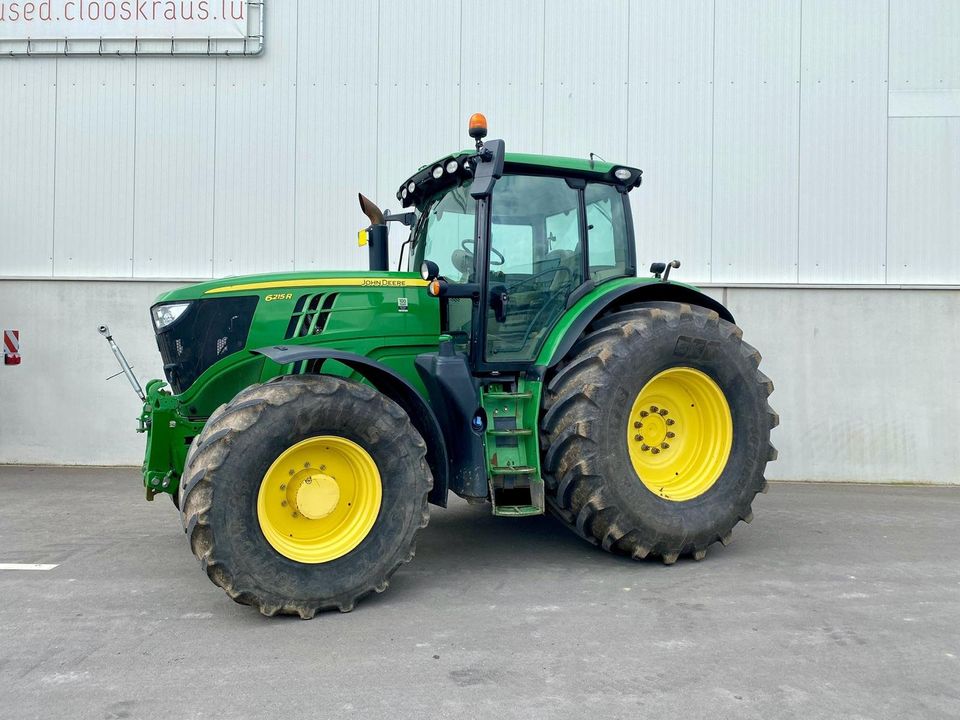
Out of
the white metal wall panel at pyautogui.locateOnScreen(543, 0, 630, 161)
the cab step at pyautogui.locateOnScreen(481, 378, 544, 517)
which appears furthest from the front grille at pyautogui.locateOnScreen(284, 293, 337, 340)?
the white metal wall panel at pyautogui.locateOnScreen(543, 0, 630, 161)

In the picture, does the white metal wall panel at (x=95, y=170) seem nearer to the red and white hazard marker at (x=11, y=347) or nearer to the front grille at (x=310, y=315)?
the red and white hazard marker at (x=11, y=347)

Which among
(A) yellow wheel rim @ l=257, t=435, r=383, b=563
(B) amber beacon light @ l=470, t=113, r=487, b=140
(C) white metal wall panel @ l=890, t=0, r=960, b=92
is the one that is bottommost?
(A) yellow wheel rim @ l=257, t=435, r=383, b=563

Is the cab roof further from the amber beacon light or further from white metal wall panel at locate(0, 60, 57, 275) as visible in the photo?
white metal wall panel at locate(0, 60, 57, 275)

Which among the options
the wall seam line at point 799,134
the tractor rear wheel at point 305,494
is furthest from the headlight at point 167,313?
the wall seam line at point 799,134

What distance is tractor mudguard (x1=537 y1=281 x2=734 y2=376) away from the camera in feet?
13.9

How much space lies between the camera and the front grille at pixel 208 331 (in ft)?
13.1

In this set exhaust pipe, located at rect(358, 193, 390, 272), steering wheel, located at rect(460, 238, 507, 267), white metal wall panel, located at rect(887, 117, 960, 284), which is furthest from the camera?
white metal wall panel, located at rect(887, 117, 960, 284)

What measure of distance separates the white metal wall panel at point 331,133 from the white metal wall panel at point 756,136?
3.85 meters

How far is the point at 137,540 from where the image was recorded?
4.88 m

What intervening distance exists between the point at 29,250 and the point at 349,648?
709 centimetres

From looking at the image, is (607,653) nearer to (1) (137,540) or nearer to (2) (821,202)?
(1) (137,540)

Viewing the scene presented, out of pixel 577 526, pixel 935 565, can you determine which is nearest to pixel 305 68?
pixel 577 526

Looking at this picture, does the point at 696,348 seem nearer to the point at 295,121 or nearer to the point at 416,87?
the point at 416,87

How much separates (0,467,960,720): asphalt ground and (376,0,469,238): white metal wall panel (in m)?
4.62
